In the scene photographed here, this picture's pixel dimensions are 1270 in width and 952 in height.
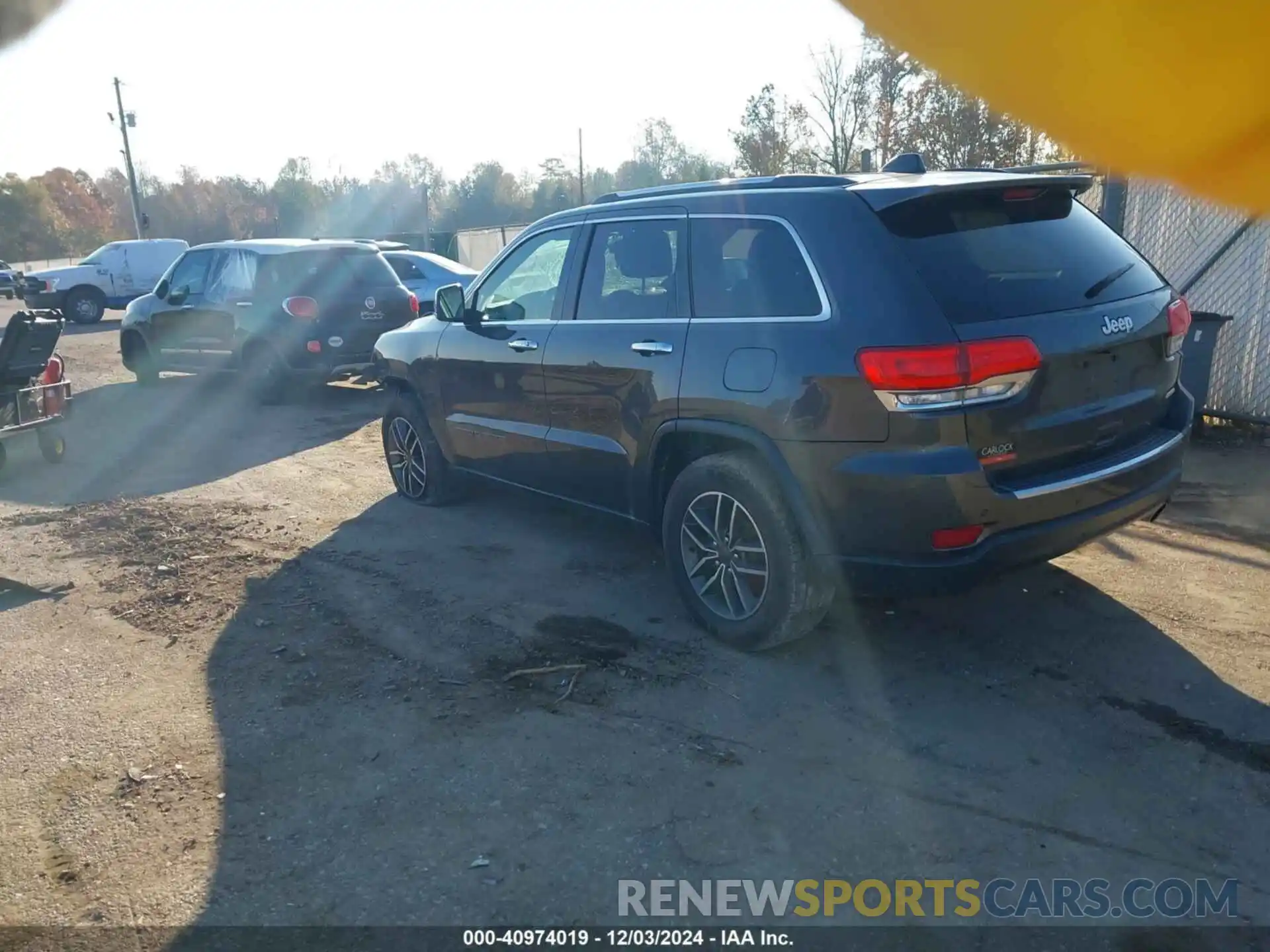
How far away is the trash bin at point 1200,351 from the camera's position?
25.0ft

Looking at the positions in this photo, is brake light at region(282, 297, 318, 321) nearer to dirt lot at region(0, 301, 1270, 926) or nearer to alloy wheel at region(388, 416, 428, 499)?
alloy wheel at region(388, 416, 428, 499)

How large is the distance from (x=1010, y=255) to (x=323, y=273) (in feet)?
28.4

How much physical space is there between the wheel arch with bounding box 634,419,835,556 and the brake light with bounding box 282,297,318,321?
6.95 m

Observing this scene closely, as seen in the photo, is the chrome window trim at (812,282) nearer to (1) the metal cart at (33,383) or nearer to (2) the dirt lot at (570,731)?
(2) the dirt lot at (570,731)

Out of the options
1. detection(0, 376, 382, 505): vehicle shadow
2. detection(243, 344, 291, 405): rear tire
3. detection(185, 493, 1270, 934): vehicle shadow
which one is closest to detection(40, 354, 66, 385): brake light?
detection(0, 376, 382, 505): vehicle shadow

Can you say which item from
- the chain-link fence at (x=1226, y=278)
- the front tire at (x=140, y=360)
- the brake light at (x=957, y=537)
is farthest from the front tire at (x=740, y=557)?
the front tire at (x=140, y=360)

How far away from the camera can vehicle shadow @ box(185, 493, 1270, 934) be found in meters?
2.96

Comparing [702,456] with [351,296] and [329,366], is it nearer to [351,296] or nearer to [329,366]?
[329,366]

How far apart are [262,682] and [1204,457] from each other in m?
6.69

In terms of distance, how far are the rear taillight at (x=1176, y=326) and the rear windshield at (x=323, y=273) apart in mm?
8661

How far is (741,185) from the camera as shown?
4.48 m

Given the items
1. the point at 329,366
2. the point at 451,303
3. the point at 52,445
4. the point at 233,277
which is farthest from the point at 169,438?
the point at 451,303

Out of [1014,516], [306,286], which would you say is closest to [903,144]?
[306,286]

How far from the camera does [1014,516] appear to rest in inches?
142
